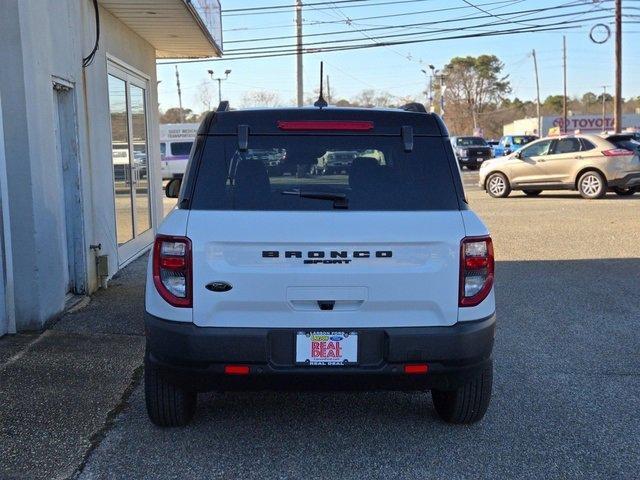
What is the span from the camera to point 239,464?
3.75 metres

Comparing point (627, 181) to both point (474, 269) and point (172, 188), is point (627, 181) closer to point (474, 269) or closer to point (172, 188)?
point (172, 188)

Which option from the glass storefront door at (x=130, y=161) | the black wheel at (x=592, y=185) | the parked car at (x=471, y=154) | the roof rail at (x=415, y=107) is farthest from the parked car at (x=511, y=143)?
the roof rail at (x=415, y=107)

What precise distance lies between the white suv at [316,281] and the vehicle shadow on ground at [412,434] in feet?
1.43

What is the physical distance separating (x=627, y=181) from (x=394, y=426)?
1610 centimetres

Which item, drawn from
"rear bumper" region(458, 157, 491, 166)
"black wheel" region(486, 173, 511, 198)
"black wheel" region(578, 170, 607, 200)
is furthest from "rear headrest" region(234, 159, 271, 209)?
"rear bumper" region(458, 157, 491, 166)

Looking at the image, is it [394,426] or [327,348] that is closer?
[327,348]

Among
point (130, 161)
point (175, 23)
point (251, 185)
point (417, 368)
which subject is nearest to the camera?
point (417, 368)

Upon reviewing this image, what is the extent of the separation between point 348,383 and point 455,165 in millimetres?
1286

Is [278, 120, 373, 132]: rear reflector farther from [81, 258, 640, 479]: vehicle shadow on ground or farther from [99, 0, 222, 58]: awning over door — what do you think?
[99, 0, 222, 58]: awning over door

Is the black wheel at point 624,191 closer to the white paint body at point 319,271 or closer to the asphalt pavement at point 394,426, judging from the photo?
the asphalt pavement at point 394,426

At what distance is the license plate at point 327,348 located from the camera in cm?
355

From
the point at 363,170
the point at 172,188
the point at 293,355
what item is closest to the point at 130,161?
the point at 172,188

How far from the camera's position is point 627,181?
1830 cm

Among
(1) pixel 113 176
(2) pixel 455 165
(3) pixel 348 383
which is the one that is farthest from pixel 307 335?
(1) pixel 113 176
